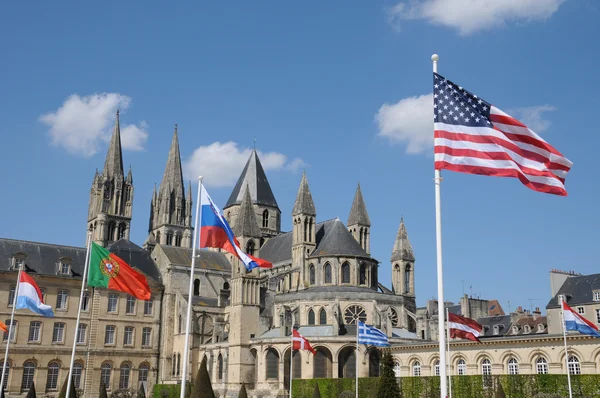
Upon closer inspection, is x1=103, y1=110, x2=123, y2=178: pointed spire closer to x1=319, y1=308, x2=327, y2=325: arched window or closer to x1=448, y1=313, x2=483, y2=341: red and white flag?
x1=319, y1=308, x2=327, y2=325: arched window

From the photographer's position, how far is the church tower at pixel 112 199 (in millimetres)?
97619

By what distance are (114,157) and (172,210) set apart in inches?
478

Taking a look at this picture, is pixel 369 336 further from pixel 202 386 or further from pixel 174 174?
pixel 174 174

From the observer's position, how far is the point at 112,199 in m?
99.5

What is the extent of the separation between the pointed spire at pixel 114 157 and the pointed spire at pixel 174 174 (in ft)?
25.9

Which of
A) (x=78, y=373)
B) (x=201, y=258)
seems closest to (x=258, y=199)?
(x=201, y=258)

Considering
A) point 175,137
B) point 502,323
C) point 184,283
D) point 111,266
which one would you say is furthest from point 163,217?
point 111,266

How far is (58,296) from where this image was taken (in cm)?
6350

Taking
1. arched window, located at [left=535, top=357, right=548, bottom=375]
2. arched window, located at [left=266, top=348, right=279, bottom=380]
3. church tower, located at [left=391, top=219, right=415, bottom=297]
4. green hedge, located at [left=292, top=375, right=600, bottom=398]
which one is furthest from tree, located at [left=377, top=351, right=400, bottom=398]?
church tower, located at [left=391, top=219, right=415, bottom=297]

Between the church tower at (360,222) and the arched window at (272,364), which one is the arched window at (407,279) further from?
the arched window at (272,364)

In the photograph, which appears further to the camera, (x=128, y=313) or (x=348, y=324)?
(x=128, y=313)

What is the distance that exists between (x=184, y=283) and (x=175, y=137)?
1668 inches

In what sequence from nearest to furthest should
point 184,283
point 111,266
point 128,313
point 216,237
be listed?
1. point 216,237
2. point 111,266
3. point 128,313
4. point 184,283

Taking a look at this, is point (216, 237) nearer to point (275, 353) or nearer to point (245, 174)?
point (275, 353)
